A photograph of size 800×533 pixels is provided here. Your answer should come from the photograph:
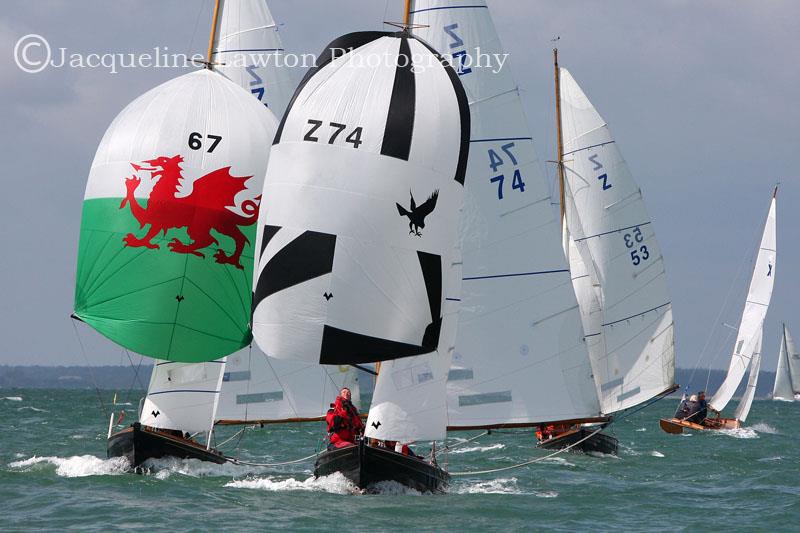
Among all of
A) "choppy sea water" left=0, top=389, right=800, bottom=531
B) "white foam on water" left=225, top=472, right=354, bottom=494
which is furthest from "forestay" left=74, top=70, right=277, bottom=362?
"choppy sea water" left=0, top=389, right=800, bottom=531

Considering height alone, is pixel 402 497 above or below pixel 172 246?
below

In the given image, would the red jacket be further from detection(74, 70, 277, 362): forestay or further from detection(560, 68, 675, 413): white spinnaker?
detection(560, 68, 675, 413): white spinnaker

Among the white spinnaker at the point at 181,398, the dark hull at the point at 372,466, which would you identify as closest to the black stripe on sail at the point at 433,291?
the dark hull at the point at 372,466

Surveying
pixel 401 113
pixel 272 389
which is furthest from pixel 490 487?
pixel 401 113

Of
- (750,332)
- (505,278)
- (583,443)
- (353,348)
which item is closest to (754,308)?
(750,332)

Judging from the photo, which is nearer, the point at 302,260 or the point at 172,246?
the point at 302,260

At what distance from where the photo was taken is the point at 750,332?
1687 inches

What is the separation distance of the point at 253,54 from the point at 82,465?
28.4 feet

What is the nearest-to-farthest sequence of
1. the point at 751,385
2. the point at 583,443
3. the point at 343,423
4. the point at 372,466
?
the point at 372,466 → the point at 343,423 → the point at 583,443 → the point at 751,385

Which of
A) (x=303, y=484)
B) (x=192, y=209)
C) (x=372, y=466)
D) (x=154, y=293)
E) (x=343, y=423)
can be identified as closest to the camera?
(x=372, y=466)

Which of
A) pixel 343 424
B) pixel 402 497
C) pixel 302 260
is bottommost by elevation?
pixel 402 497

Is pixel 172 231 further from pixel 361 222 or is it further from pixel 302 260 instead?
pixel 361 222

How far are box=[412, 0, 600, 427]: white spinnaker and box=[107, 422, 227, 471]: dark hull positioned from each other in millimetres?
4583

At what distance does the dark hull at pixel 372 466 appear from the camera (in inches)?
663
